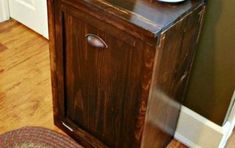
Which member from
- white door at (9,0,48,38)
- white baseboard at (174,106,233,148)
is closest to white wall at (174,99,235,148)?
white baseboard at (174,106,233,148)

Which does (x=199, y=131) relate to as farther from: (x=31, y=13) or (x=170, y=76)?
(x=31, y=13)

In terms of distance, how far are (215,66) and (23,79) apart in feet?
3.52

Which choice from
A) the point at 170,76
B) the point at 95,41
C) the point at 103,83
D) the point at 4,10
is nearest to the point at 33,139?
the point at 103,83

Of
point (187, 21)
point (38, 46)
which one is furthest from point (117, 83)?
point (38, 46)

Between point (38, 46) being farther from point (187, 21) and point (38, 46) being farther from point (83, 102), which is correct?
point (187, 21)

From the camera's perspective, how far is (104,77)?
1.27m

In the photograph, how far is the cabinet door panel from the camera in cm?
117

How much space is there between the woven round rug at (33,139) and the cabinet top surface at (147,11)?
514 mm

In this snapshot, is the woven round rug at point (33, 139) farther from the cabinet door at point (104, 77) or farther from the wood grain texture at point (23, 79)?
the wood grain texture at point (23, 79)

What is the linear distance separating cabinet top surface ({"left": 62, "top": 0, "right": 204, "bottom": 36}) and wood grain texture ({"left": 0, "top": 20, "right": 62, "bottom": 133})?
78cm

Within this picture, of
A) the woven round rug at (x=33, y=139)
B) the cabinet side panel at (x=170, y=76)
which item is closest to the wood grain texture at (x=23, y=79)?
the woven round rug at (x=33, y=139)

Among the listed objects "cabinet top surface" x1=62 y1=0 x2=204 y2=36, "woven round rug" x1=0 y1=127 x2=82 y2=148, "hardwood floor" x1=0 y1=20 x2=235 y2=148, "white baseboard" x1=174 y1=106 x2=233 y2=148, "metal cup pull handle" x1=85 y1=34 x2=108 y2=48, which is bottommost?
"hardwood floor" x1=0 y1=20 x2=235 y2=148

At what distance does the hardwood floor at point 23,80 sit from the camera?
1.72 m

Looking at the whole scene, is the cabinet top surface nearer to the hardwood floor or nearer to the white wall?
the white wall
